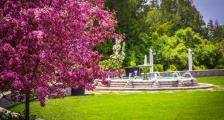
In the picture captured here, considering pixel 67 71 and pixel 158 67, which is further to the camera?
pixel 158 67

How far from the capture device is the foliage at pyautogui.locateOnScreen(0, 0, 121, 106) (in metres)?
6.90

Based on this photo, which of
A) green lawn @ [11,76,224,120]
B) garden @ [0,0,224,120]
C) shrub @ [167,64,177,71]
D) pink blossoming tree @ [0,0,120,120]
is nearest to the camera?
pink blossoming tree @ [0,0,120,120]

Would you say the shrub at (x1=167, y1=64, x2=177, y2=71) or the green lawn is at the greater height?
the shrub at (x1=167, y1=64, x2=177, y2=71)

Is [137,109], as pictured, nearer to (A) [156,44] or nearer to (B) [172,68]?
(B) [172,68]

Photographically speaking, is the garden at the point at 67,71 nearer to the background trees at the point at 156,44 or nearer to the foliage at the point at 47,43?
the foliage at the point at 47,43

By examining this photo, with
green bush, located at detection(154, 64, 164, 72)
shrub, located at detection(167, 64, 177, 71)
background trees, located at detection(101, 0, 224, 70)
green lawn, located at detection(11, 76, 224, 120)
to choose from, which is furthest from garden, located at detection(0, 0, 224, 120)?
background trees, located at detection(101, 0, 224, 70)

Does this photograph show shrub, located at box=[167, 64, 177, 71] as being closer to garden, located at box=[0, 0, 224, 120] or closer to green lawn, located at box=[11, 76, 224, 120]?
garden, located at box=[0, 0, 224, 120]

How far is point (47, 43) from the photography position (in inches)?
288

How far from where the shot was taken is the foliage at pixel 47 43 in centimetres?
690

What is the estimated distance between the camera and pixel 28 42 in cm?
705

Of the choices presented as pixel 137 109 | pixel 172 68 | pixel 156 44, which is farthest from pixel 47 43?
pixel 156 44

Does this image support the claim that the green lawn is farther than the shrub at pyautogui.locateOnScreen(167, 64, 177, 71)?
No

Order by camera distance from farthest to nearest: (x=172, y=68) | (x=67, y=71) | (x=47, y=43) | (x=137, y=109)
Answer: (x=172, y=68)
(x=137, y=109)
(x=67, y=71)
(x=47, y=43)

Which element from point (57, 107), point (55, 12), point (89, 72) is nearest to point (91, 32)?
point (89, 72)
